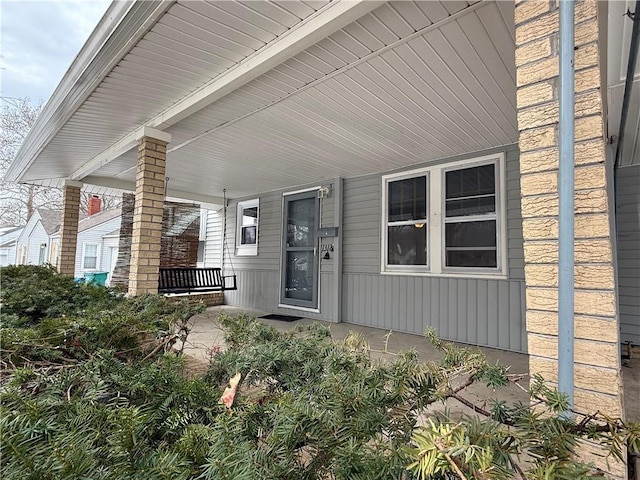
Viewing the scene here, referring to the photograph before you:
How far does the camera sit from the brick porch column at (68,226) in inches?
250

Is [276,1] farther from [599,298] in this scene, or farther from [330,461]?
[330,461]

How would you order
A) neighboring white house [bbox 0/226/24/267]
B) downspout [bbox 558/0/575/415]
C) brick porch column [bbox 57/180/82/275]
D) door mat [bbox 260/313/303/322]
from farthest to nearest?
neighboring white house [bbox 0/226/24/267] → brick porch column [bbox 57/180/82/275] → door mat [bbox 260/313/303/322] → downspout [bbox 558/0/575/415]

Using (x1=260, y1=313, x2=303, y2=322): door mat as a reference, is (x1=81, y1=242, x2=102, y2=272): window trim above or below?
above

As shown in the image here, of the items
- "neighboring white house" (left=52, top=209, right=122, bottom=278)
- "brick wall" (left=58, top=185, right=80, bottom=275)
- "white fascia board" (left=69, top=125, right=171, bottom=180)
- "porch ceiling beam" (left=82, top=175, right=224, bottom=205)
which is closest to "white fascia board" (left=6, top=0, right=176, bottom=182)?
"white fascia board" (left=69, top=125, right=171, bottom=180)

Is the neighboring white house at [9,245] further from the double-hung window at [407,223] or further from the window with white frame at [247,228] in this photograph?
the double-hung window at [407,223]

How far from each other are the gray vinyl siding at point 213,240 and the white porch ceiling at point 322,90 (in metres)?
3.31

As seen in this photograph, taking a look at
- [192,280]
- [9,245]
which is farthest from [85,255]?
[192,280]

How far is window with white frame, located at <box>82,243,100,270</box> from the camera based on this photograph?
44.6ft

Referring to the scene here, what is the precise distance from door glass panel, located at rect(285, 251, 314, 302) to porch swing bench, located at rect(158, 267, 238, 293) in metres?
1.53

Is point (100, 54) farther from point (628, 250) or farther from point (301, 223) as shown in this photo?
point (628, 250)

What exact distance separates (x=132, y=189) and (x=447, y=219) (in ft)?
21.1

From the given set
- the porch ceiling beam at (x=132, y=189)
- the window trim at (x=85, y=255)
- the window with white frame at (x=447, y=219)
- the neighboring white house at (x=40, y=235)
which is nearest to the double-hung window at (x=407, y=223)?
the window with white frame at (x=447, y=219)

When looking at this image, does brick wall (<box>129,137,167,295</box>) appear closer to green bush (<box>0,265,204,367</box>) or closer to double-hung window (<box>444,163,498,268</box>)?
green bush (<box>0,265,204,367</box>)

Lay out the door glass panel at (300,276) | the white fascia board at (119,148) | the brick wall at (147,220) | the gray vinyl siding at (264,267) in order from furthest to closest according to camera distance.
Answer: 1. the gray vinyl siding at (264,267)
2. the door glass panel at (300,276)
3. the white fascia board at (119,148)
4. the brick wall at (147,220)
